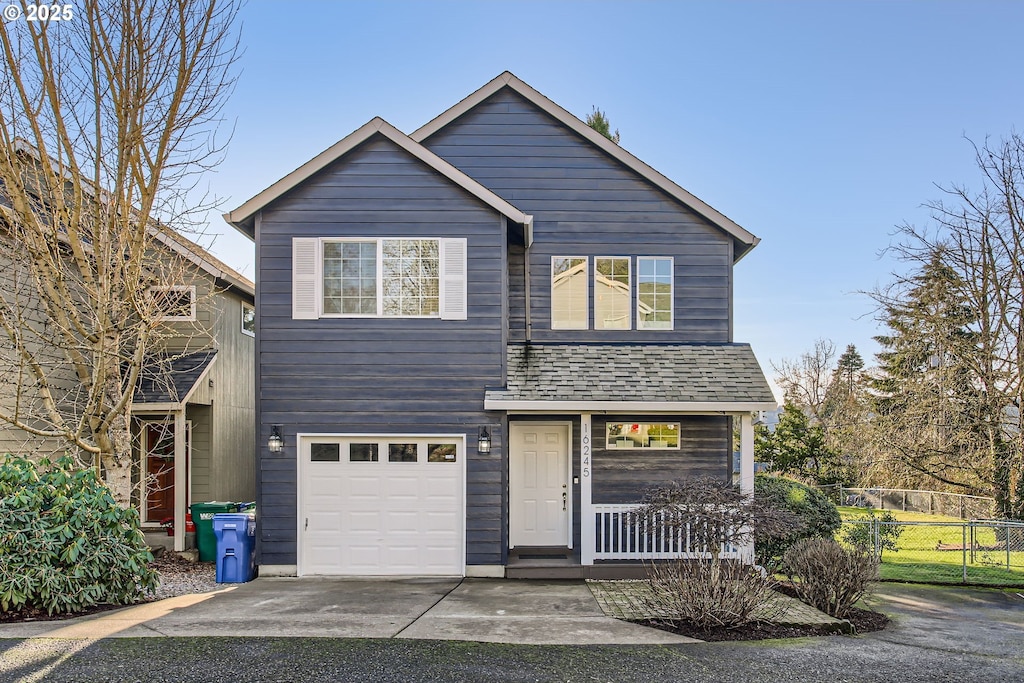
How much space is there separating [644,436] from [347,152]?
6614mm

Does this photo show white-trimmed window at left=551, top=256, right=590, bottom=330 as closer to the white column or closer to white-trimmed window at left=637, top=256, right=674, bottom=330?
white-trimmed window at left=637, top=256, right=674, bottom=330

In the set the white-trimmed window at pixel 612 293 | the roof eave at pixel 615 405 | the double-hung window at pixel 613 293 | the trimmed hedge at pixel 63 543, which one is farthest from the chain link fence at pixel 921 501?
the trimmed hedge at pixel 63 543

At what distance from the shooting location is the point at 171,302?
1131 cm

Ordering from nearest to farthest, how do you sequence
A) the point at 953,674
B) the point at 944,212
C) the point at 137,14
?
the point at 953,674
the point at 137,14
the point at 944,212

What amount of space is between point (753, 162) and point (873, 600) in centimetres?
1124

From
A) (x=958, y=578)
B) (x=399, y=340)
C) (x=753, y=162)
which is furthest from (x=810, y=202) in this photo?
(x=399, y=340)

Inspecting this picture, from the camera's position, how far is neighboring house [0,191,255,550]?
37.4 feet

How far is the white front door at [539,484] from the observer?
12.4 meters

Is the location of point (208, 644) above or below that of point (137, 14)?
below

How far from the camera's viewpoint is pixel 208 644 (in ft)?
23.5

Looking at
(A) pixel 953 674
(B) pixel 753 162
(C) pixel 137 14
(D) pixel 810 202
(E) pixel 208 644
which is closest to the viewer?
(A) pixel 953 674

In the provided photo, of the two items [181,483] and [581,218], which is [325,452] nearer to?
[181,483]

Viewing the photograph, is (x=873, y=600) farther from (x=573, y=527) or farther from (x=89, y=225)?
(x=89, y=225)

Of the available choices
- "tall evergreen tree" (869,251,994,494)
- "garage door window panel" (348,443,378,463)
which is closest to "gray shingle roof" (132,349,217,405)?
"garage door window panel" (348,443,378,463)
